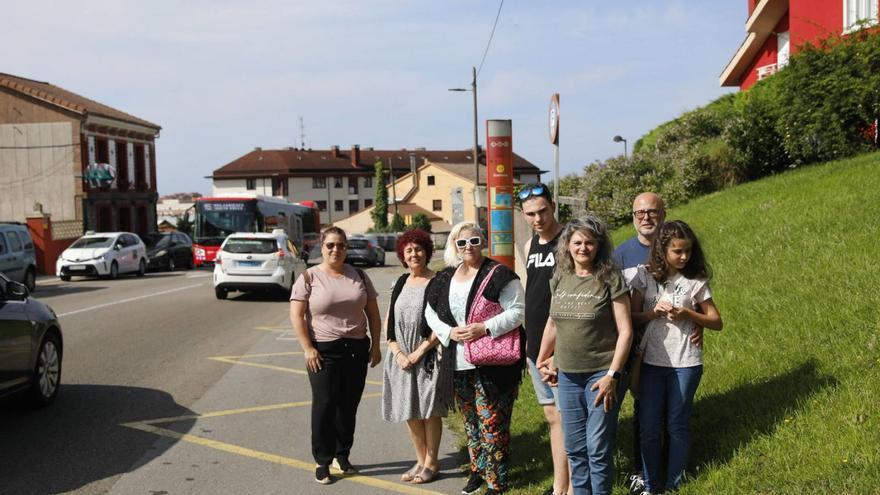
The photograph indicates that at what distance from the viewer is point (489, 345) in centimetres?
528

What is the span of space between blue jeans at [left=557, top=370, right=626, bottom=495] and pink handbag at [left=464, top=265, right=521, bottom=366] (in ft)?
2.00

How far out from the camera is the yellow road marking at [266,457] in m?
5.75

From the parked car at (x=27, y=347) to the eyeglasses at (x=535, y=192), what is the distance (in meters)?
4.66

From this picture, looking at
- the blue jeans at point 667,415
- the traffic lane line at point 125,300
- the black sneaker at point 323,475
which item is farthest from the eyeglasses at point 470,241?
the traffic lane line at point 125,300

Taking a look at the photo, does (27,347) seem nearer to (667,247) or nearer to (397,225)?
(667,247)

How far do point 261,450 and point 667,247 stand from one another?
372 centimetres

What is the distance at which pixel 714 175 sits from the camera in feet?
55.3

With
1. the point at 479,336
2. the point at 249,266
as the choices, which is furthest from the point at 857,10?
the point at 479,336

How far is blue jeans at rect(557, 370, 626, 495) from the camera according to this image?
455 cm

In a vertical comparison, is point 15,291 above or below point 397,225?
below

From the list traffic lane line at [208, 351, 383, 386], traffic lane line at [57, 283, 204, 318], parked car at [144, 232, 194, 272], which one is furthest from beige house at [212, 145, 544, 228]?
traffic lane line at [208, 351, 383, 386]

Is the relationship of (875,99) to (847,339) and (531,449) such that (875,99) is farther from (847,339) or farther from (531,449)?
(531,449)

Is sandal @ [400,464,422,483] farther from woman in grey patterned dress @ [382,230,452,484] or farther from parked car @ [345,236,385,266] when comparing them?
parked car @ [345,236,385,266]

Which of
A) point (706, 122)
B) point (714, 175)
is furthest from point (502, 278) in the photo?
point (706, 122)
